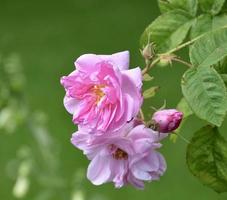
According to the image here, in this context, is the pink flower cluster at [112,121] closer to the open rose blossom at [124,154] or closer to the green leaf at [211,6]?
the open rose blossom at [124,154]

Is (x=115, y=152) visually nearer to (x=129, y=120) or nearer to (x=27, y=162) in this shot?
(x=129, y=120)

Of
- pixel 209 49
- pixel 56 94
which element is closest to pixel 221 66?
pixel 209 49

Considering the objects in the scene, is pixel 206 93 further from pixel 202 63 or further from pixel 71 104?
pixel 71 104

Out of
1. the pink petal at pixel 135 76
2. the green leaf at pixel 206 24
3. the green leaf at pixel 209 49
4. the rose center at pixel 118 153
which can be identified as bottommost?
the rose center at pixel 118 153

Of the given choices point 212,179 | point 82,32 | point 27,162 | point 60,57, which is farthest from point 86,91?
point 82,32

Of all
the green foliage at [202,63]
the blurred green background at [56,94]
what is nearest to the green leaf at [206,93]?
the green foliage at [202,63]

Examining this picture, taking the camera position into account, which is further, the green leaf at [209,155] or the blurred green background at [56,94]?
the blurred green background at [56,94]

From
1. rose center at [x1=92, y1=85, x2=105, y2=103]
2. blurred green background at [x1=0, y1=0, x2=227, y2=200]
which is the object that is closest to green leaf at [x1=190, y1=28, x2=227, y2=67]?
rose center at [x1=92, y1=85, x2=105, y2=103]
